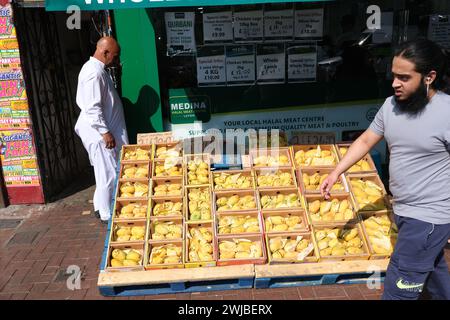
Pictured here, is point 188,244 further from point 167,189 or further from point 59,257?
point 59,257

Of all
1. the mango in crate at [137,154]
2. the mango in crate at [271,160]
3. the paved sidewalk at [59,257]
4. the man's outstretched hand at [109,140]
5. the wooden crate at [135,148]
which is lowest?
the paved sidewalk at [59,257]

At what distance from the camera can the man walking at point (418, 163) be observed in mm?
2400

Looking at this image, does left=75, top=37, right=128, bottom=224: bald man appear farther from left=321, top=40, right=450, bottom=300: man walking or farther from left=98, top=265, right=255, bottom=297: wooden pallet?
left=321, top=40, right=450, bottom=300: man walking

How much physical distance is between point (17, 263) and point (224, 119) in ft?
10.1

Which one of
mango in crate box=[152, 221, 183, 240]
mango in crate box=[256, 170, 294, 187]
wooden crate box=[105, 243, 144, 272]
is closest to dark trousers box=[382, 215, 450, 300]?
mango in crate box=[256, 170, 294, 187]

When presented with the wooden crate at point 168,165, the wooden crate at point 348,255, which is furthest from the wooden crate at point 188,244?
the wooden crate at point 348,255

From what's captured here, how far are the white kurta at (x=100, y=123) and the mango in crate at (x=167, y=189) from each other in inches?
33.2

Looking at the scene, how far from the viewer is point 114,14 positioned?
511 cm

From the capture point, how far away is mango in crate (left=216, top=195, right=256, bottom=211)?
4055 millimetres

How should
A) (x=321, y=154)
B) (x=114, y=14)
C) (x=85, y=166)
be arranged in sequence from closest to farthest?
(x=321, y=154)
(x=114, y=14)
(x=85, y=166)

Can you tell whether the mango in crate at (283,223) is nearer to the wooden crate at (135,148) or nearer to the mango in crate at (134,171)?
the mango in crate at (134,171)

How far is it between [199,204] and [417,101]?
2350 mm

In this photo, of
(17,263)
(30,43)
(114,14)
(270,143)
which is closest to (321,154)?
(270,143)

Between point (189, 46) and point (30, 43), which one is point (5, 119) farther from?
point (189, 46)
